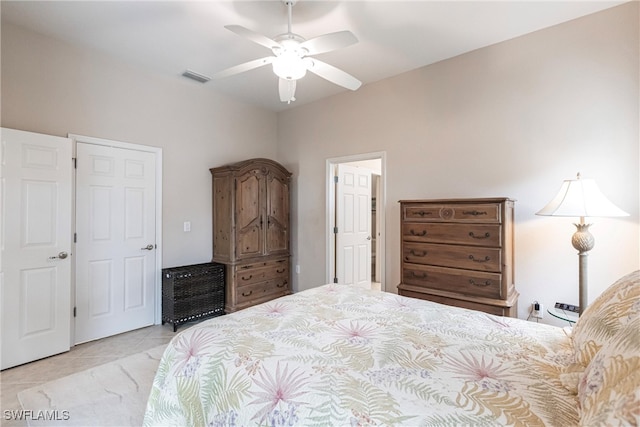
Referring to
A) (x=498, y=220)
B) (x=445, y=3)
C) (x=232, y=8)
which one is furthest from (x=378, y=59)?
(x=498, y=220)

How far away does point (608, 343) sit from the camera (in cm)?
88

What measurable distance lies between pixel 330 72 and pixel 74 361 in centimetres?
327

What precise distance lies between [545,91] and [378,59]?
5.09 feet

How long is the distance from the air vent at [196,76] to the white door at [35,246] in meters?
1.41

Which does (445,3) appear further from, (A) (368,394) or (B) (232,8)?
(A) (368,394)

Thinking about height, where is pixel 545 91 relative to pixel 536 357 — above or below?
above

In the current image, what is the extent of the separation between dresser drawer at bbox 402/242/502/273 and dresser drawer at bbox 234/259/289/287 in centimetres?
194

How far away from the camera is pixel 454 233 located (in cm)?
262

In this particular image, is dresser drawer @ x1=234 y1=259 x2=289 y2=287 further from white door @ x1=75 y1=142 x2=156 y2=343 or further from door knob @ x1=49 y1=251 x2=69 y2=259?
door knob @ x1=49 y1=251 x2=69 y2=259

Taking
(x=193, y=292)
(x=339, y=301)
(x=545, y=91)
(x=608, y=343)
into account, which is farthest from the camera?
(x=193, y=292)

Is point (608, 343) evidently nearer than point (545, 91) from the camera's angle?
Yes

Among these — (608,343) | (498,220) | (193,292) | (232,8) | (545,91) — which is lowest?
(193,292)

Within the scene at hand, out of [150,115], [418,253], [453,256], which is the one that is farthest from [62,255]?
[453,256]

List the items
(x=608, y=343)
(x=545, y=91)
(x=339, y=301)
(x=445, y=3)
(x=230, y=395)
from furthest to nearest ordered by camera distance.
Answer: (x=545, y=91) → (x=445, y=3) → (x=339, y=301) → (x=230, y=395) → (x=608, y=343)
